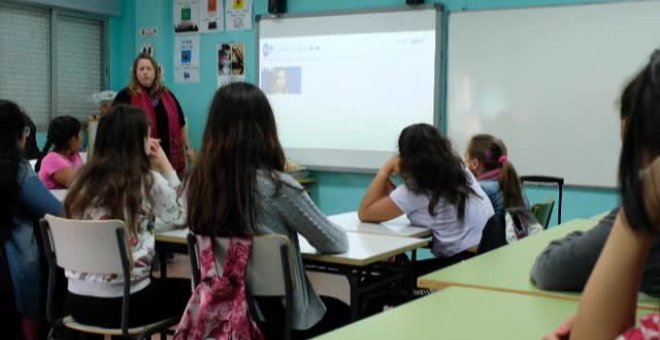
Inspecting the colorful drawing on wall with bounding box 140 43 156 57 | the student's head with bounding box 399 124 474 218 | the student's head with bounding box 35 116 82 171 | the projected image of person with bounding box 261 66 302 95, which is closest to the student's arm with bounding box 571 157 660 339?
the student's head with bounding box 399 124 474 218

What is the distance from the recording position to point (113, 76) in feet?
23.0

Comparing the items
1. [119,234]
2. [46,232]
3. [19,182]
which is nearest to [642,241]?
[119,234]

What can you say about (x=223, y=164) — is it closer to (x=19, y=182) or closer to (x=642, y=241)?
(x=19, y=182)

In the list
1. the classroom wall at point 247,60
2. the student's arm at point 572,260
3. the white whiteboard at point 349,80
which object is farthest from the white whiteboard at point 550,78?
the student's arm at point 572,260

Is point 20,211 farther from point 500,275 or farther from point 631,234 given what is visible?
point 631,234

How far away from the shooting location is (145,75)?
5125mm

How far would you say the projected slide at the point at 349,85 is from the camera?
554 cm

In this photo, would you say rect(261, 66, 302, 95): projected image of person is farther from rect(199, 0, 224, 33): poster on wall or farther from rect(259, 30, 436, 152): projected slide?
rect(199, 0, 224, 33): poster on wall

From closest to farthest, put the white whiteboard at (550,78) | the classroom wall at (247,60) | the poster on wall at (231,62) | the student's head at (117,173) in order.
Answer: the student's head at (117,173), the white whiteboard at (550,78), the classroom wall at (247,60), the poster on wall at (231,62)

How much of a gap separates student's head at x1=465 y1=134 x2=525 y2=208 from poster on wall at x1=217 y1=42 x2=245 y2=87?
3.09 m

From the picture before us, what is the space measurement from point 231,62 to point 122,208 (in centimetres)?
388

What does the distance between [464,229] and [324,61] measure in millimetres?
3007

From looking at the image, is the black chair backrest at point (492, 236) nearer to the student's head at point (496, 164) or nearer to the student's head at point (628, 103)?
the student's head at point (496, 164)

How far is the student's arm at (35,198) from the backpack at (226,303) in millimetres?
844
